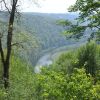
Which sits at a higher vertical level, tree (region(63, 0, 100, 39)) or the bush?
tree (region(63, 0, 100, 39))

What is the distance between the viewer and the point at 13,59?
48.8m

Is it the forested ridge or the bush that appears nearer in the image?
the forested ridge

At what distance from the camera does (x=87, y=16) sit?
2261cm

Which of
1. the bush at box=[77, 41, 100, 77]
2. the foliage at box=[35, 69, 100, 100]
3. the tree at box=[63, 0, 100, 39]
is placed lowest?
the bush at box=[77, 41, 100, 77]

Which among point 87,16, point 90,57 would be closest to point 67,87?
point 87,16

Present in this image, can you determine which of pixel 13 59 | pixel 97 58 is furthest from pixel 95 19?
pixel 97 58

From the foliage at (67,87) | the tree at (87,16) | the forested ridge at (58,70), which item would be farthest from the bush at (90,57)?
the foliage at (67,87)

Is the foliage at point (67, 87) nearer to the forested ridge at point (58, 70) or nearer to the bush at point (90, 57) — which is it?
the forested ridge at point (58, 70)

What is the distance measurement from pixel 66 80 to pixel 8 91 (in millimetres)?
3351

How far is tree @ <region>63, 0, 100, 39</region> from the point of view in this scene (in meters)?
21.8

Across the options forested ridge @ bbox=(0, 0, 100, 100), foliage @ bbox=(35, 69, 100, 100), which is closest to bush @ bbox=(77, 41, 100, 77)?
forested ridge @ bbox=(0, 0, 100, 100)

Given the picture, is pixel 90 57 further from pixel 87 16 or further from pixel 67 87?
pixel 67 87

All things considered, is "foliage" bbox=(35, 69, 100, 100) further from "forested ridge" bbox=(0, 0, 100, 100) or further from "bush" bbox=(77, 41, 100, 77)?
"bush" bbox=(77, 41, 100, 77)

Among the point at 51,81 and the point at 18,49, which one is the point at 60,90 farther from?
the point at 18,49
